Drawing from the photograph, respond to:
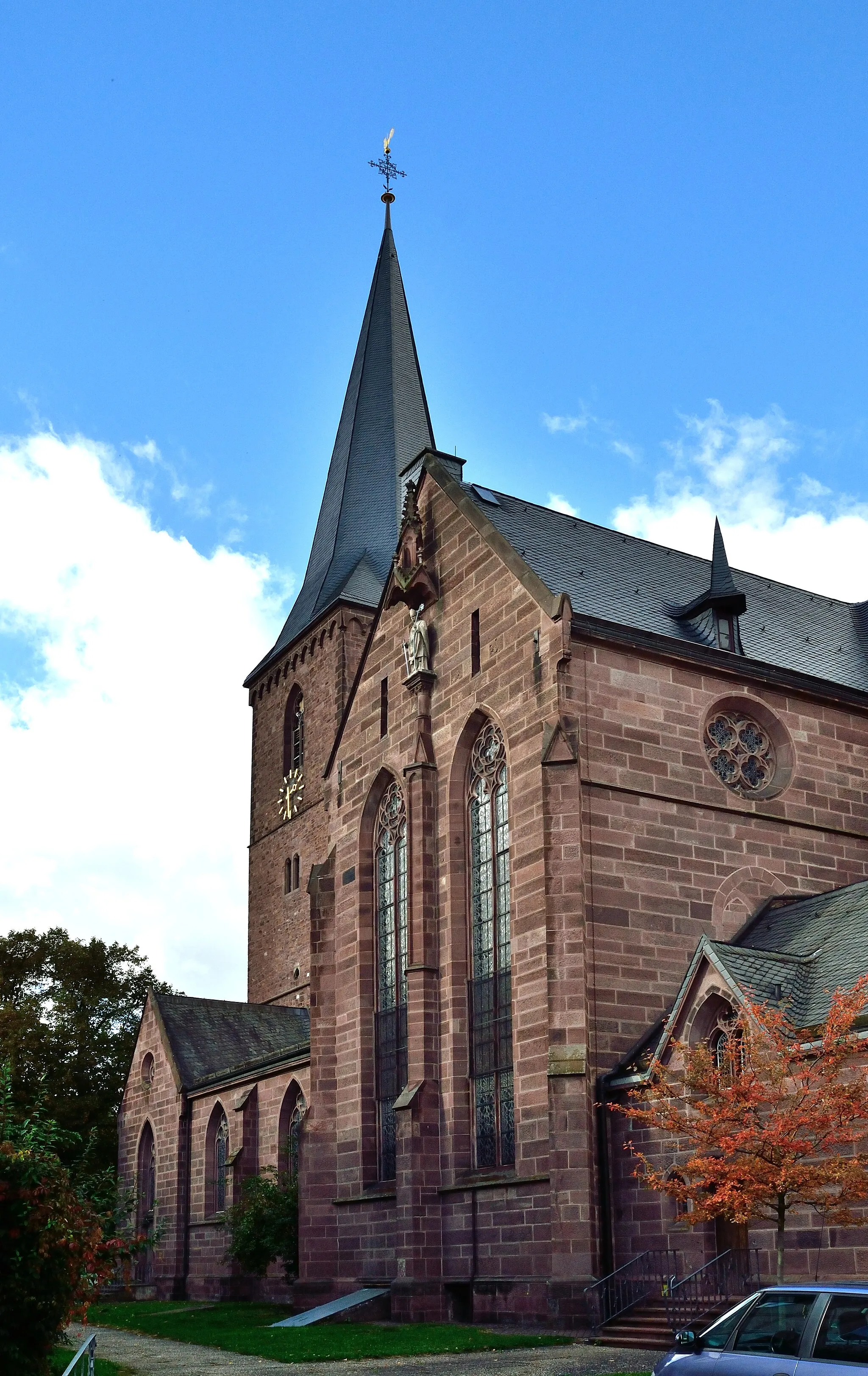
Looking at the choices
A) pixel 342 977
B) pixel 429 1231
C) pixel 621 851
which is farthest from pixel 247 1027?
pixel 621 851

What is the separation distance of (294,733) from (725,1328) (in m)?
43.0

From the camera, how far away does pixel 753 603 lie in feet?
108

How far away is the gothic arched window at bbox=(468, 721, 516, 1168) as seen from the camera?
2581cm

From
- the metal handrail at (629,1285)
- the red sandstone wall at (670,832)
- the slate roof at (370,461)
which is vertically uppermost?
the slate roof at (370,461)

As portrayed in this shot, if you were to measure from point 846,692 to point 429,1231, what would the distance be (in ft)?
44.5

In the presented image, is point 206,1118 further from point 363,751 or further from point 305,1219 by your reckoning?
point 363,751

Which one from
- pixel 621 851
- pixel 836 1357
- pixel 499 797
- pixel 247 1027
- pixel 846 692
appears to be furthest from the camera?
pixel 247 1027

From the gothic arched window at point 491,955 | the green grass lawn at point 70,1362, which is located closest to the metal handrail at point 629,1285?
the gothic arched window at point 491,955

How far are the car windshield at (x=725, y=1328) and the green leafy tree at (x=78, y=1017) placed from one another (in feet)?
132

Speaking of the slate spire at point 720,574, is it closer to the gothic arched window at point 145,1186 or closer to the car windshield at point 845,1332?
the car windshield at point 845,1332

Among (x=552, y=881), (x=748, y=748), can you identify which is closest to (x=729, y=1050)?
(x=552, y=881)

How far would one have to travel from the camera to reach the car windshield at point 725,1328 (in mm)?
11430

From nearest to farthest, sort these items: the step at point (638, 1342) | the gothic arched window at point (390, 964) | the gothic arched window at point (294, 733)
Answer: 1. the step at point (638, 1342)
2. the gothic arched window at point (390, 964)
3. the gothic arched window at point (294, 733)

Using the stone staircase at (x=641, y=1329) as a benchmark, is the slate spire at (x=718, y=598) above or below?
above
